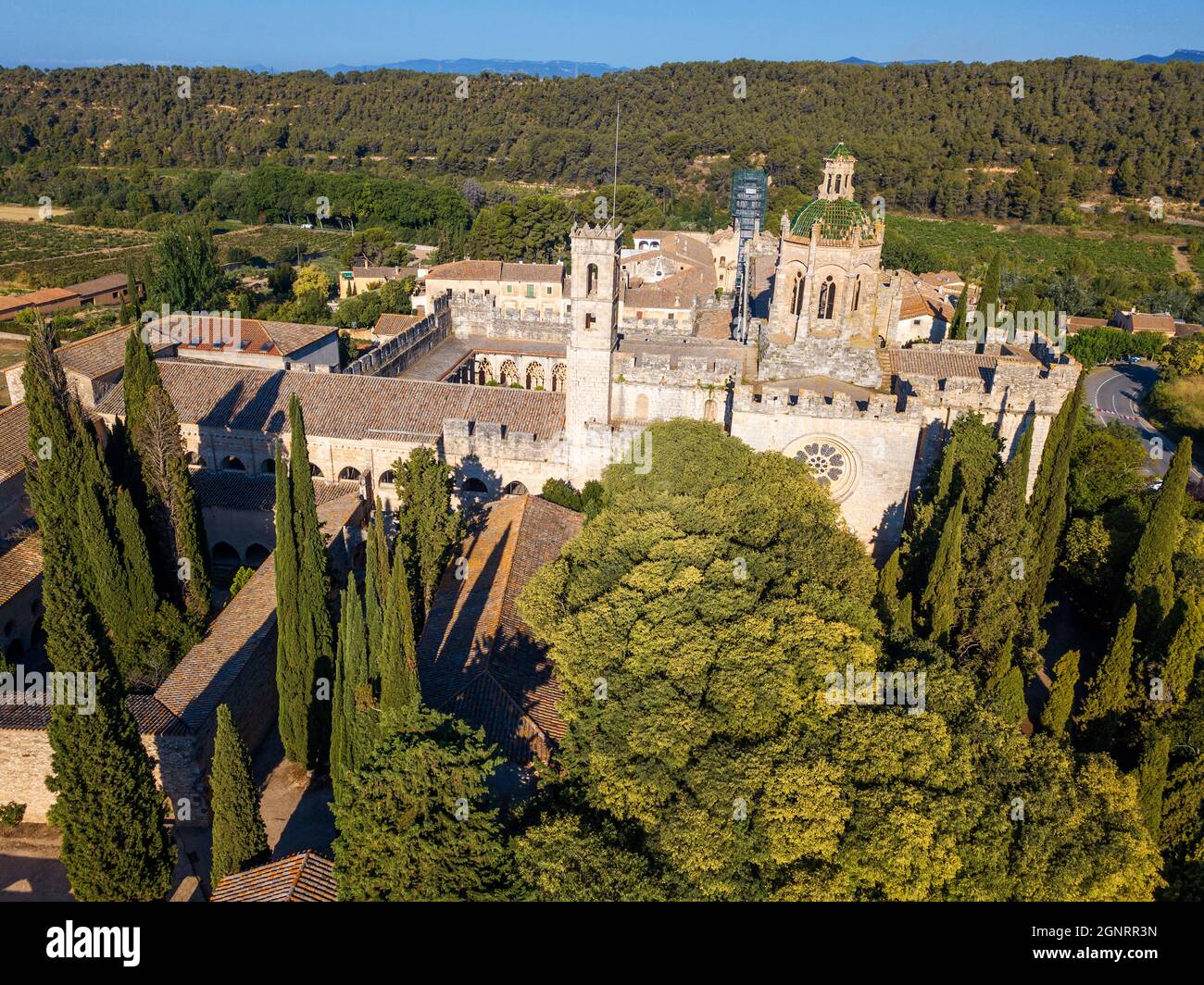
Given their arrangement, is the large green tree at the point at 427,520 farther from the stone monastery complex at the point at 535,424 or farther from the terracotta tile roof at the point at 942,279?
the terracotta tile roof at the point at 942,279

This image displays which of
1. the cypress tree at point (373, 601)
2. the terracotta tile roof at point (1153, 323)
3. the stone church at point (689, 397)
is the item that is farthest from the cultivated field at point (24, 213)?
the terracotta tile roof at point (1153, 323)

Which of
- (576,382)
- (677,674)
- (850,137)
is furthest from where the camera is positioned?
(850,137)

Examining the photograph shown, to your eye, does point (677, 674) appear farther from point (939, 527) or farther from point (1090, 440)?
point (1090, 440)

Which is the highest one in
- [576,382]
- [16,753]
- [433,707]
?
[576,382]

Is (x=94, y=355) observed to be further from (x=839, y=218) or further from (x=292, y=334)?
(x=839, y=218)

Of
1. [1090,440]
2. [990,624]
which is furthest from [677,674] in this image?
[1090,440]

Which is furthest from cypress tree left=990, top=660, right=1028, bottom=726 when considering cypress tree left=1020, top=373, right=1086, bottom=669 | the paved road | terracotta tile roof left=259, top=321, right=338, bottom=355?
terracotta tile roof left=259, top=321, right=338, bottom=355

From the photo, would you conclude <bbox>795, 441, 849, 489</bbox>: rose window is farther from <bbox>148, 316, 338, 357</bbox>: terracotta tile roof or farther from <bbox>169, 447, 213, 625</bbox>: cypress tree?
<bbox>148, 316, 338, 357</bbox>: terracotta tile roof

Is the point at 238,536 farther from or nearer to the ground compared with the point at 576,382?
nearer to the ground
